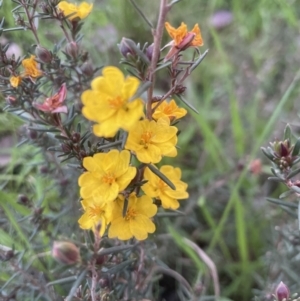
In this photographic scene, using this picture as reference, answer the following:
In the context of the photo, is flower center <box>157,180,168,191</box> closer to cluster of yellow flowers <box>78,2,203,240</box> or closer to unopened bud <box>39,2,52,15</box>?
cluster of yellow flowers <box>78,2,203,240</box>

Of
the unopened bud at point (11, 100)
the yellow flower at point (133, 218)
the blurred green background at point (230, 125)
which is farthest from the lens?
the blurred green background at point (230, 125)

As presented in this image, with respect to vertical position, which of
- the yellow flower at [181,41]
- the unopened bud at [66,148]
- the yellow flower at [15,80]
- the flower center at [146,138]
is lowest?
the unopened bud at [66,148]

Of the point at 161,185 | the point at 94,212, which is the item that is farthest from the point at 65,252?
the point at 161,185

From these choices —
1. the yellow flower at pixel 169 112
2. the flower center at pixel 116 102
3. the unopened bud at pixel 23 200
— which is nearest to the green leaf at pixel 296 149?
the yellow flower at pixel 169 112

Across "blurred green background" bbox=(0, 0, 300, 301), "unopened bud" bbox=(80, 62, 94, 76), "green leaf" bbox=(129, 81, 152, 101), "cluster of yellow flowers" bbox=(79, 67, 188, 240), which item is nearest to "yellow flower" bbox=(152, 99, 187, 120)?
"cluster of yellow flowers" bbox=(79, 67, 188, 240)

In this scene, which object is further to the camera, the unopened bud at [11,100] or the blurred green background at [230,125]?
the blurred green background at [230,125]

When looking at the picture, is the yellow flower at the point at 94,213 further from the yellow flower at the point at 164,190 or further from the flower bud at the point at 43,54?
the flower bud at the point at 43,54
